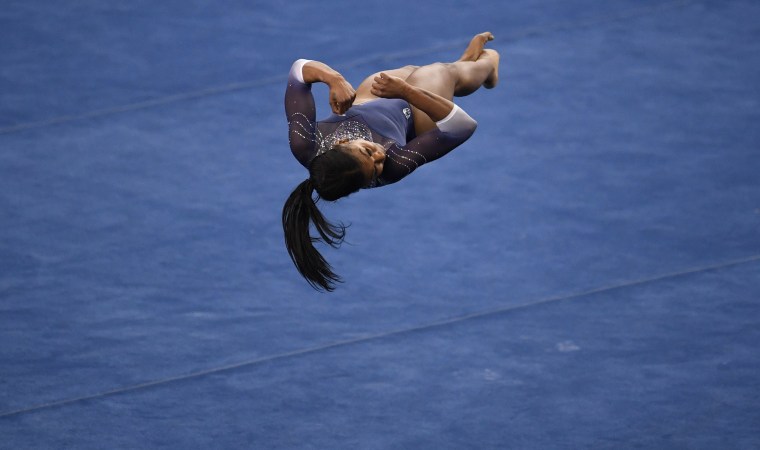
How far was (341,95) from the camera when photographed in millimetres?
3980

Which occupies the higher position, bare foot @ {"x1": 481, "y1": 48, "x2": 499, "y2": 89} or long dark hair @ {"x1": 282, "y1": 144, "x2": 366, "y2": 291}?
bare foot @ {"x1": 481, "y1": 48, "x2": 499, "y2": 89}

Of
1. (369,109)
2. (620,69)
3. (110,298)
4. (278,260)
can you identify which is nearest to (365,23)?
(620,69)

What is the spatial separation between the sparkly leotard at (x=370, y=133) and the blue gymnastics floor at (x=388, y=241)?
4.07 feet

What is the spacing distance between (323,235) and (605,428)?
1.49 metres

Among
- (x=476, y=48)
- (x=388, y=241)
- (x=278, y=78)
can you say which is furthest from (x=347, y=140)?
(x=278, y=78)

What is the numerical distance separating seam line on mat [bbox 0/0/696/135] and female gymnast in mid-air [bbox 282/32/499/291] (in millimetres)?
2689

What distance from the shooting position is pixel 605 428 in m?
4.89

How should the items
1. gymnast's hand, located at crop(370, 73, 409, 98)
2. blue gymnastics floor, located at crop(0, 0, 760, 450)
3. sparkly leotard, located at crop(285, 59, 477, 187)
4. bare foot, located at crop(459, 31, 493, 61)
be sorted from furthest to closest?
1. blue gymnastics floor, located at crop(0, 0, 760, 450)
2. bare foot, located at crop(459, 31, 493, 61)
3. sparkly leotard, located at crop(285, 59, 477, 187)
4. gymnast's hand, located at crop(370, 73, 409, 98)

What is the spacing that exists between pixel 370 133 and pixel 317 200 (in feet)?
0.94

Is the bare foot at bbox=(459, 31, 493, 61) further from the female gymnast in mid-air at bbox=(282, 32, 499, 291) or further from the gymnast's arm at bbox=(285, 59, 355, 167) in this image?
the gymnast's arm at bbox=(285, 59, 355, 167)

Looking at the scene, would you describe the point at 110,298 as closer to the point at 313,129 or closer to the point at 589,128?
the point at 313,129

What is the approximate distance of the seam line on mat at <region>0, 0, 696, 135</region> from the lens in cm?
678

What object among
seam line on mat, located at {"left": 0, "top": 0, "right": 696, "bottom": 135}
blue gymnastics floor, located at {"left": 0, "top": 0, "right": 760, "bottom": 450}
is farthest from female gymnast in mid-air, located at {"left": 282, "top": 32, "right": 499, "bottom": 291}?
seam line on mat, located at {"left": 0, "top": 0, "right": 696, "bottom": 135}

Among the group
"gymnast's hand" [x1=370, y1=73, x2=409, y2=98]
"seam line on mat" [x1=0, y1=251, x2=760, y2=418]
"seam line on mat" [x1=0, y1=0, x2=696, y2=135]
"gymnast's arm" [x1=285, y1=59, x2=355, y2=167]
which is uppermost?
"gymnast's hand" [x1=370, y1=73, x2=409, y2=98]
